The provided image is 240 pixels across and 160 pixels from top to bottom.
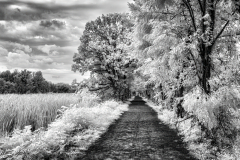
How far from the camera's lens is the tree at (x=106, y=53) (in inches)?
941

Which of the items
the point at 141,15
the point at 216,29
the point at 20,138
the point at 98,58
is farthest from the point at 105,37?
the point at 20,138

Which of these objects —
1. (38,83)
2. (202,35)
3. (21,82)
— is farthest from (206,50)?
(38,83)

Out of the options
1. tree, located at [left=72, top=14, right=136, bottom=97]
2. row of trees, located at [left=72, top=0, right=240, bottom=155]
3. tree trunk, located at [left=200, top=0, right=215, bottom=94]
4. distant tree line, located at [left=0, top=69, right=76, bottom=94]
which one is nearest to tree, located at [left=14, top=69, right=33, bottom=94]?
distant tree line, located at [left=0, top=69, right=76, bottom=94]

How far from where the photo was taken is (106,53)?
24500 millimetres

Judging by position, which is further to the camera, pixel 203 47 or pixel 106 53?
pixel 106 53

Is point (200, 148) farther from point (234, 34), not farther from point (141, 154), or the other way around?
point (234, 34)

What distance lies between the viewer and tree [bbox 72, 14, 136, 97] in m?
23.9

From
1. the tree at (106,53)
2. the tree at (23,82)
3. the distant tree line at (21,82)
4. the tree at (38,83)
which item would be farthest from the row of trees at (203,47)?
the tree at (38,83)

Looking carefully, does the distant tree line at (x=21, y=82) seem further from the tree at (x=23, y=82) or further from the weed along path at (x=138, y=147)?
the weed along path at (x=138, y=147)

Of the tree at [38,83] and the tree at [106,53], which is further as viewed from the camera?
the tree at [38,83]

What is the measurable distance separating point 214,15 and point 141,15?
8.46ft

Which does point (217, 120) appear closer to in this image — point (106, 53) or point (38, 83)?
point (106, 53)

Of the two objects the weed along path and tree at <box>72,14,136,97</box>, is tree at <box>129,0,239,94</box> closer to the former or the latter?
the weed along path

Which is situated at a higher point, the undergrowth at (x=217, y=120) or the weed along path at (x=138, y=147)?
the undergrowth at (x=217, y=120)
